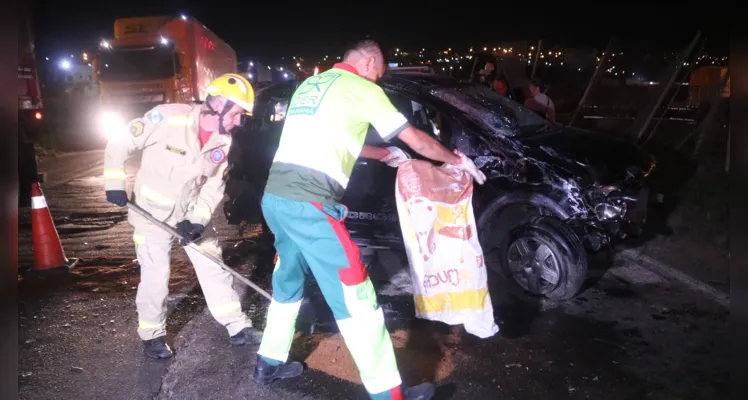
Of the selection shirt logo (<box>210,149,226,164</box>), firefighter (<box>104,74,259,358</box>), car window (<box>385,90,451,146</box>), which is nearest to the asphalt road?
firefighter (<box>104,74,259,358</box>)

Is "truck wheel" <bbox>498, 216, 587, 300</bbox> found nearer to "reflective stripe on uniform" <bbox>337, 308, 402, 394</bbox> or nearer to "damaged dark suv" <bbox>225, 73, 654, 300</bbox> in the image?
"damaged dark suv" <bbox>225, 73, 654, 300</bbox>

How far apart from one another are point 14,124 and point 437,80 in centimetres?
442

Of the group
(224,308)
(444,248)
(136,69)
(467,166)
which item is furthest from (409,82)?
(136,69)

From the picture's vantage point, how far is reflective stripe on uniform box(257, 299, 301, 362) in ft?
9.54

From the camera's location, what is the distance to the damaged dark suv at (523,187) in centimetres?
387

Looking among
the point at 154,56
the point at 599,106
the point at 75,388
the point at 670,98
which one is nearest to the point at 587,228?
the point at 75,388

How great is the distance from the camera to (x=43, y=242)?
479cm

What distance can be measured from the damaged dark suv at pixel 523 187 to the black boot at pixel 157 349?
1829 mm

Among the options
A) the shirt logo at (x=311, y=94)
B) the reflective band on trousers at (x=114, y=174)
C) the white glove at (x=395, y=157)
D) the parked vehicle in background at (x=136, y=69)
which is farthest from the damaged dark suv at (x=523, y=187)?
the parked vehicle in background at (x=136, y=69)

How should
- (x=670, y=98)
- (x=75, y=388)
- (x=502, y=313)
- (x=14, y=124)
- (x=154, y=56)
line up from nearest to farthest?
(x=14, y=124), (x=75, y=388), (x=502, y=313), (x=670, y=98), (x=154, y=56)

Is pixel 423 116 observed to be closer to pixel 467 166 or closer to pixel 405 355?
Result: pixel 467 166

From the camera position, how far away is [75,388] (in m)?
2.97

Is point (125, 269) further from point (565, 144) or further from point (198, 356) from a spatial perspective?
point (565, 144)

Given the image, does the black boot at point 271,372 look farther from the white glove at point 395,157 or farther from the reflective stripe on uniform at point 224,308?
the white glove at point 395,157
